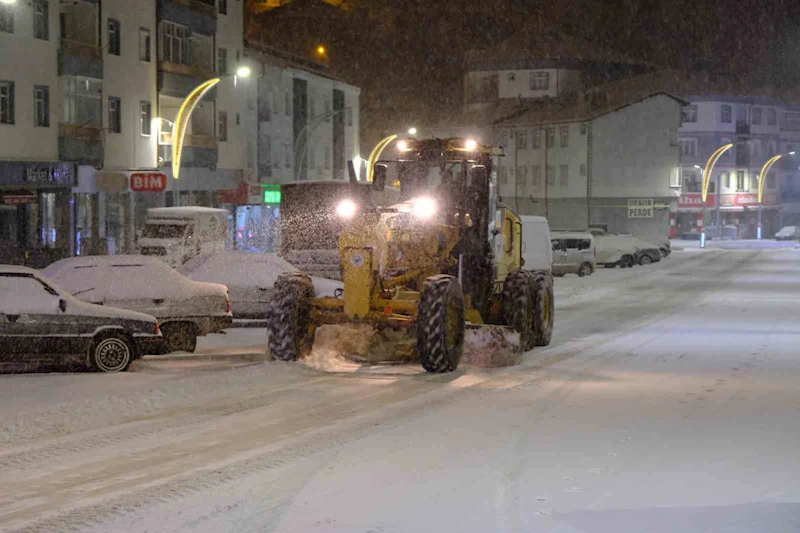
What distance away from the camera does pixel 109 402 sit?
41.3 feet

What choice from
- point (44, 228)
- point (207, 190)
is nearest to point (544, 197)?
point (207, 190)

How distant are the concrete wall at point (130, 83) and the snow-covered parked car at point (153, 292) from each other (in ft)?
85.7

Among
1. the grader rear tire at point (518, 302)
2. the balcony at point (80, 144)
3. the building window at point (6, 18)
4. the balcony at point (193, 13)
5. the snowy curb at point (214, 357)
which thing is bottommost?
the snowy curb at point (214, 357)

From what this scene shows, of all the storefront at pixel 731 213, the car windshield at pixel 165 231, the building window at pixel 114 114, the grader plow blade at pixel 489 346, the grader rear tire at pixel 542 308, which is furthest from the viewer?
the storefront at pixel 731 213

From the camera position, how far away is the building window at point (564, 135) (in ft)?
281

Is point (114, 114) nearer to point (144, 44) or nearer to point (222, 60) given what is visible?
point (144, 44)

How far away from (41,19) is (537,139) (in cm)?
5330

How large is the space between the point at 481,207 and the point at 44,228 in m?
27.6

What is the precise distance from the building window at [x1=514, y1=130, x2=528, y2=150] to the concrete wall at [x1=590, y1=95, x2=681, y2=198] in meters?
6.36

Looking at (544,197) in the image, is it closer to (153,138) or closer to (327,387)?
(153,138)

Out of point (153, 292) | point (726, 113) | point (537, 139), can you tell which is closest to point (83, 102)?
point (153, 292)

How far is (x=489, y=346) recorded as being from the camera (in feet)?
53.8

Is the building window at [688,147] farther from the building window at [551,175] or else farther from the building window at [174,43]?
the building window at [174,43]

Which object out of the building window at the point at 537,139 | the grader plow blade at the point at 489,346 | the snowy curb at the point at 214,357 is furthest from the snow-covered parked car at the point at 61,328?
the building window at the point at 537,139
